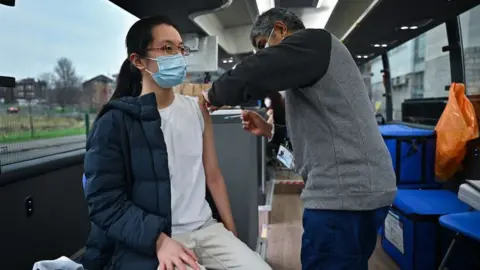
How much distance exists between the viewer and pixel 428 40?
15.1ft

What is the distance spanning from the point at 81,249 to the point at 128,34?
2.10m

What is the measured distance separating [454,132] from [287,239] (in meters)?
1.64

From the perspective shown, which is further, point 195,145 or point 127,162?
point 195,145

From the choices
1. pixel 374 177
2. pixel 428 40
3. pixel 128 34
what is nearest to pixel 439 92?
pixel 428 40

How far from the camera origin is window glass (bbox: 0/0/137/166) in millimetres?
2346

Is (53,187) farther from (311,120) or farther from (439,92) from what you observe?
(439,92)

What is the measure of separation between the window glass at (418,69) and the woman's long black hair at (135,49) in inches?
130

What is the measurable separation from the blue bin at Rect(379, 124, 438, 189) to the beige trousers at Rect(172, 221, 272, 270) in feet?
7.32

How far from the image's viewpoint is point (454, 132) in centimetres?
283

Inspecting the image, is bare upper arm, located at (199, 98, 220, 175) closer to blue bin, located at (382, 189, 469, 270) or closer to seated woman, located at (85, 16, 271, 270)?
seated woman, located at (85, 16, 271, 270)

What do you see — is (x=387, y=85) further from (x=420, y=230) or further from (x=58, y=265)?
(x=58, y=265)

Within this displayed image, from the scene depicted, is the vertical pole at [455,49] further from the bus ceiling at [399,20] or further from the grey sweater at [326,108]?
the grey sweater at [326,108]

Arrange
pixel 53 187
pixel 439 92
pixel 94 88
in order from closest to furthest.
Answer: pixel 53 187
pixel 94 88
pixel 439 92

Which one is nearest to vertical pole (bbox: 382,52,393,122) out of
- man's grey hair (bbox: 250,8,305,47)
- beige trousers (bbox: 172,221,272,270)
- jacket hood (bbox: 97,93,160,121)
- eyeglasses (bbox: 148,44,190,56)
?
man's grey hair (bbox: 250,8,305,47)
